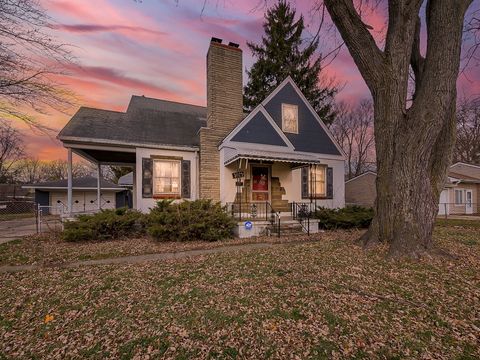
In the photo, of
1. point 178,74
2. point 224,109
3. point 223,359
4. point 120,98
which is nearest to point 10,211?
point 120,98

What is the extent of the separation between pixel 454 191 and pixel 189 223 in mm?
27734

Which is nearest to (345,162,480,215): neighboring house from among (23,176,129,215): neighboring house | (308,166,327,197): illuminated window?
(308,166,327,197): illuminated window

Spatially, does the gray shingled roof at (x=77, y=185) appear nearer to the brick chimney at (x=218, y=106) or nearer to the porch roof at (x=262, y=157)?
the brick chimney at (x=218, y=106)

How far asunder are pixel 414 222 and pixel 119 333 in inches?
235

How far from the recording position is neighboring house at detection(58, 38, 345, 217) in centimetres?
1026

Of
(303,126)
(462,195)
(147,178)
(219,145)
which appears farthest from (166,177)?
(462,195)

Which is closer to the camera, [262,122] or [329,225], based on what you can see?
[329,225]

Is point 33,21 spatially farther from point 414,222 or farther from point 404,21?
point 414,222

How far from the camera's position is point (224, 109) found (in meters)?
11.4

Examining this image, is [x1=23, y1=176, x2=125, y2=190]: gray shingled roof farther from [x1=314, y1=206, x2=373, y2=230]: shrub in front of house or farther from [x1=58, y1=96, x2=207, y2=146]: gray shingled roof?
[x1=314, y1=206, x2=373, y2=230]: shrub in front of house

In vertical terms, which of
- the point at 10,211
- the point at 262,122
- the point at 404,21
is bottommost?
the point at 10,211

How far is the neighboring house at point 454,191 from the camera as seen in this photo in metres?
23.0

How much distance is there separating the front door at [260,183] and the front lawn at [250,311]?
618cm

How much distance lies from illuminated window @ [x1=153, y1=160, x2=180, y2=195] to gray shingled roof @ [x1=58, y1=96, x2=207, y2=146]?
0.91 metres
